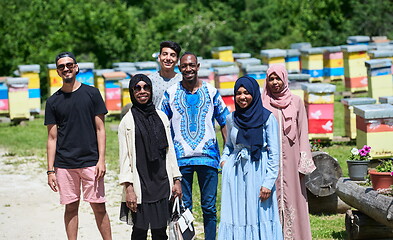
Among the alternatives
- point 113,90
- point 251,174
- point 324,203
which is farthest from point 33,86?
point 251,174

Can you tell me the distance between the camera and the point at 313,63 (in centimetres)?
2061

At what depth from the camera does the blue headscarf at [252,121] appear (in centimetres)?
604

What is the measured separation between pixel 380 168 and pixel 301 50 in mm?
13820

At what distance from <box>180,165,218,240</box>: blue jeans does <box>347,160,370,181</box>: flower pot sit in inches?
74.7

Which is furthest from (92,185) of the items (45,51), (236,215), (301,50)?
(45,51)

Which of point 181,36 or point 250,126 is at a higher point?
point 181,36

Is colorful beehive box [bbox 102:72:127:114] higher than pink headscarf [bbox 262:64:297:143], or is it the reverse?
colorful beehive box [bbox 102:72:127:114]

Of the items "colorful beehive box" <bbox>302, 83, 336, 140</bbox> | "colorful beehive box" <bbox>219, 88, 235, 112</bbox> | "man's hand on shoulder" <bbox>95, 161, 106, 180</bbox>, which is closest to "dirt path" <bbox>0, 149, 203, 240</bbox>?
"man's hand on shoulder" <bbox>95, 161, 106, 180</bbox>

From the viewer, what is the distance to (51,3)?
2695 centimetres

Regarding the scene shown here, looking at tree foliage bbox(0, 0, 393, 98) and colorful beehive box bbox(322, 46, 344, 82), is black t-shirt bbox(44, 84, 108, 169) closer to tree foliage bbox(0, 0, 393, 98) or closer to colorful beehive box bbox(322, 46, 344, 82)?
colorful beehive box bbox(322, 46, 344, 82)

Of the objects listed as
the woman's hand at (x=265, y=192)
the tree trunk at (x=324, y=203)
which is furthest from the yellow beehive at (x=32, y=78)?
the woman's hand at (x=265, y=192)

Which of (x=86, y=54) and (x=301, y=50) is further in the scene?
(x=86, y=54)

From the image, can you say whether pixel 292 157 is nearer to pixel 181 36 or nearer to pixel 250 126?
pixel 250 126

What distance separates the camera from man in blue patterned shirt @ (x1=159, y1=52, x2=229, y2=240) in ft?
22.0
